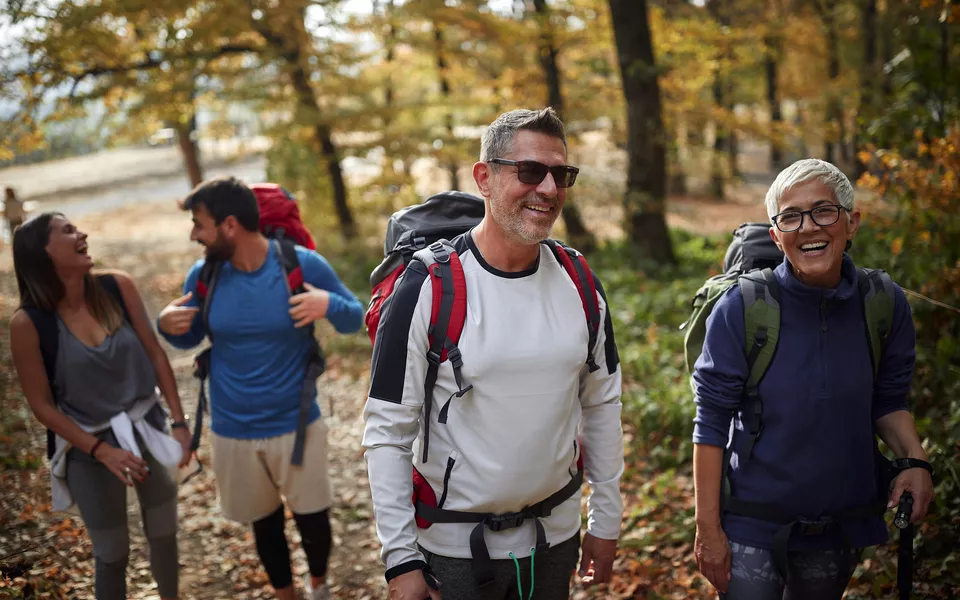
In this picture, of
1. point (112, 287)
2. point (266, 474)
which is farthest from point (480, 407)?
point (112, 287)

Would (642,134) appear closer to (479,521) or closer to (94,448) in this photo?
(94,448)

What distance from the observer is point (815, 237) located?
2.39 meters

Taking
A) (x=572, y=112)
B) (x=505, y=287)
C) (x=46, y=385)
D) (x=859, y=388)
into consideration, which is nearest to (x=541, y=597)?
(x=505, y=287)

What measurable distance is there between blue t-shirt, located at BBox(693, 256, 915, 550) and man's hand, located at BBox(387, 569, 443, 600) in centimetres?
105

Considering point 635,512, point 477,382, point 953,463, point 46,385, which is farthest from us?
point 635,512

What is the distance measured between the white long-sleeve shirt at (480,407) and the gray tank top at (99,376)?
1.89 metres

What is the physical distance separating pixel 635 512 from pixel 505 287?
3175 millimetres

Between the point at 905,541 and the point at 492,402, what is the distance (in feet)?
5.04

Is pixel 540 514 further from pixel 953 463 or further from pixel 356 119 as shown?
pixel 356 119

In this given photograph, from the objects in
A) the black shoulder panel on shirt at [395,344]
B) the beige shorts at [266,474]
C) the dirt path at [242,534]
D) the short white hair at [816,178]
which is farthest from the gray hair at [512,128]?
the dirt path at [242,534]

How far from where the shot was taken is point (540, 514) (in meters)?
2.48

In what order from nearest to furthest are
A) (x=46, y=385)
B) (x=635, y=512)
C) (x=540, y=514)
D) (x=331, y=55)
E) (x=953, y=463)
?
(x=540, y=514), (x=46, y=385), (x=953, y=463), (x=635, y=512), (x=331, y=55)

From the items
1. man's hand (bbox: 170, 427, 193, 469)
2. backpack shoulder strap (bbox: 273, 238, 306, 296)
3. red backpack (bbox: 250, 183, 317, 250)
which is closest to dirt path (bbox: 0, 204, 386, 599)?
man's hand (bbox: 170, 427, 193, 469)

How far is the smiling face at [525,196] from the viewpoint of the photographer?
7.73 ft
